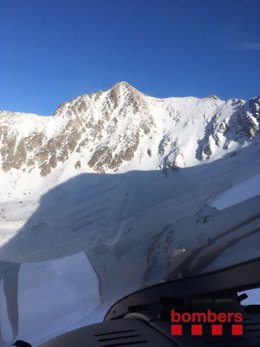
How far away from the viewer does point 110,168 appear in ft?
303

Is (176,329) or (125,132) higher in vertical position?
(125,132)

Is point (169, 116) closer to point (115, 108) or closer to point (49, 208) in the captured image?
point (115, 108)

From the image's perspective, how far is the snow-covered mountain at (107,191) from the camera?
96.6 inches

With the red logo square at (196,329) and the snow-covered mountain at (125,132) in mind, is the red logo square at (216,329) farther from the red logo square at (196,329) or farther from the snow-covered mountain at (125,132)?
the snow-covered mountain at (125,132)

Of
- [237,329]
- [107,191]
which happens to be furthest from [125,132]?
[237,329]

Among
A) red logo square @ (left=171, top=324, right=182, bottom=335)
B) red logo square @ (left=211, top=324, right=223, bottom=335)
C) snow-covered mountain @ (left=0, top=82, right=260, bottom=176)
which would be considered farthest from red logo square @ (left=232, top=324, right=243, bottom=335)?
snow-covered mountain @ (left=0, top=82, right=260, bottom=176)

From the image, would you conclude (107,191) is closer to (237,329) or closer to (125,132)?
(125,132)

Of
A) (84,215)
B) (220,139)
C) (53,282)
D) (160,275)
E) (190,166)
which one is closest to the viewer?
(160,275)

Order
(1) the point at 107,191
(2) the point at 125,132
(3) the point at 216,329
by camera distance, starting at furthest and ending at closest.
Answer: (2) the point at 125,132 → (1) the point at 107,191 → (3) the point at 216,329

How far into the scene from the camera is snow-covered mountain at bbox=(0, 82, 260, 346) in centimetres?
245

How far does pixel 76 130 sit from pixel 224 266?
358 ft

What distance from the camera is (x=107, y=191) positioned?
74.8 meters

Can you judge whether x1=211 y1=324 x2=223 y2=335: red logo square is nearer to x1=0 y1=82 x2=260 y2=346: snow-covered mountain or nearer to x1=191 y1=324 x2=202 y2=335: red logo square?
x1=191 y1=324 x2=202 y2=335: red logo square

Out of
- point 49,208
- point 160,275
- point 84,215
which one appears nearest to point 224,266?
point 160,275
